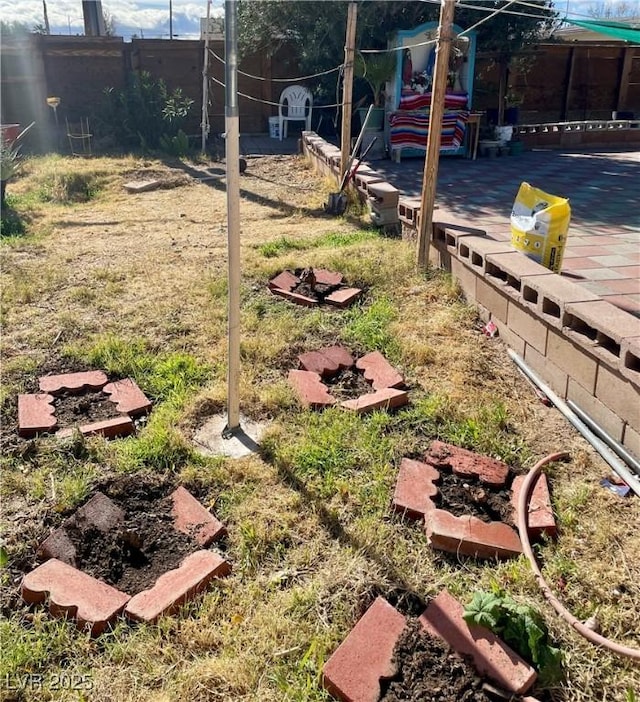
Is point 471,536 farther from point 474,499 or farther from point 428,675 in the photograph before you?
point 428,675

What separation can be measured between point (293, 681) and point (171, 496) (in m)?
1.08

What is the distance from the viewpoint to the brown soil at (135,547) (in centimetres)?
250

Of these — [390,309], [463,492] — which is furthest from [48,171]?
[463,492]

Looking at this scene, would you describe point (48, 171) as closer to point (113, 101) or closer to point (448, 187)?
point (113, 101)

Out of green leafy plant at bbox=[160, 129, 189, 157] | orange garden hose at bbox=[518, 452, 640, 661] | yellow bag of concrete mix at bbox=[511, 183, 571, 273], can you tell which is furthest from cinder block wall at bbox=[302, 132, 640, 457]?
green leafy plant at bbox=[160, 129, 189, 157]

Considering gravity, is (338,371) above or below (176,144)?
below

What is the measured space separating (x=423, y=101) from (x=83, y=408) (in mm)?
7907

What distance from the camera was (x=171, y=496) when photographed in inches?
114

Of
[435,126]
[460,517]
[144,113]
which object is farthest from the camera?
[144,113]

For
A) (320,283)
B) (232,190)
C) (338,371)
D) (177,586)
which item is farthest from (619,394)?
(320,283)

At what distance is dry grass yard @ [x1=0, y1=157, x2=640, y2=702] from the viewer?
2.13 metres

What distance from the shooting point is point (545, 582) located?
2412 millimetres

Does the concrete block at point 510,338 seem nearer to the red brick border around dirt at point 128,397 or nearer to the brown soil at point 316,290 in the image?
the brown soil at point 316,290

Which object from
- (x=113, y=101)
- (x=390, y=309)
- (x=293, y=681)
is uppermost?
(x=113, y=101)
